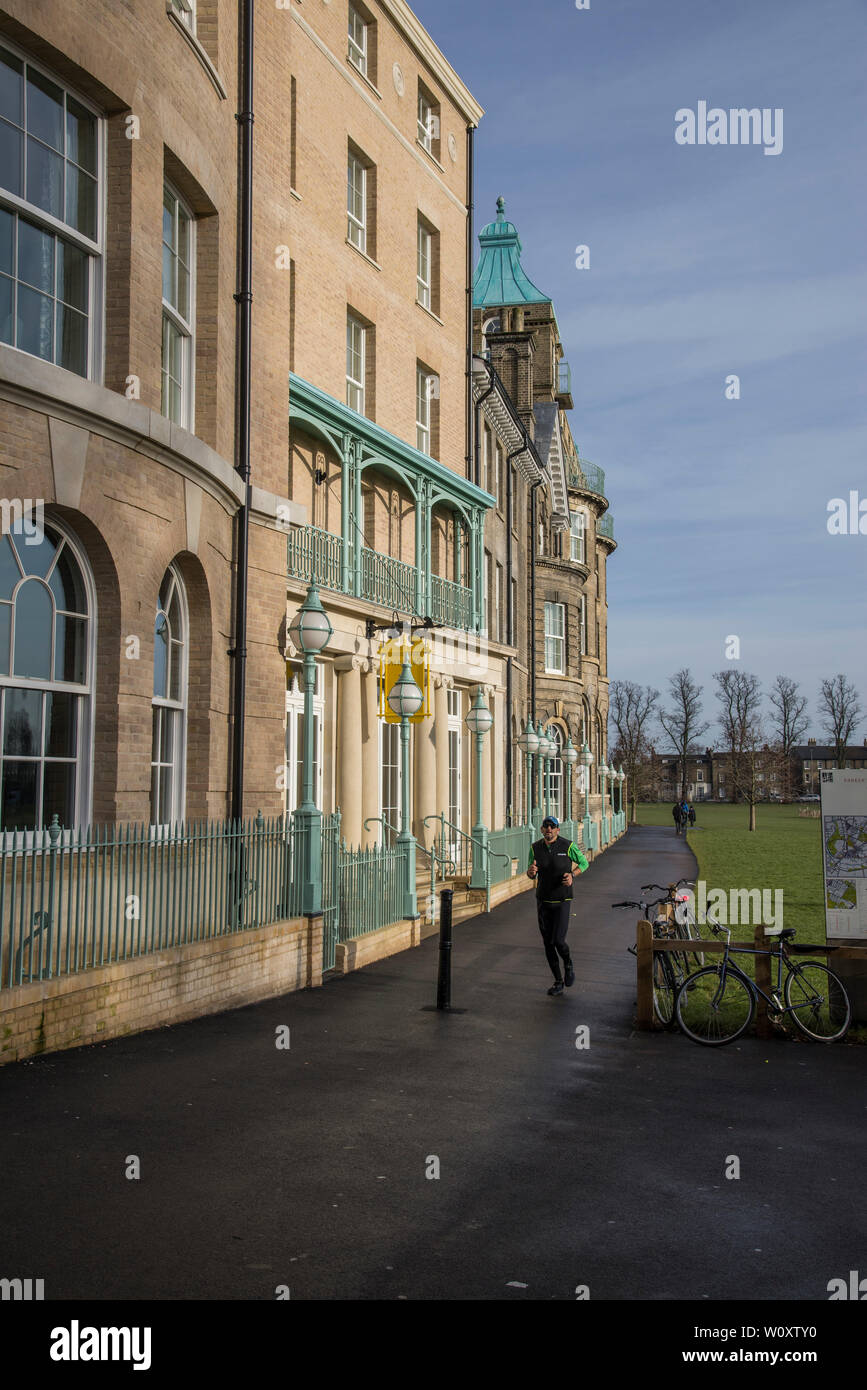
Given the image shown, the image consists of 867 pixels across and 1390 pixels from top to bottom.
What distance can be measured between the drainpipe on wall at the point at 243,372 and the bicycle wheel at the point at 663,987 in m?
4.70

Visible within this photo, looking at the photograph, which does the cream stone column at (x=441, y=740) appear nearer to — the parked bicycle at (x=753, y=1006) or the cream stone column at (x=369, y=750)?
the cream stone column at (x=369, y=750)

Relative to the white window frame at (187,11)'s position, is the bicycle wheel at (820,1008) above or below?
below

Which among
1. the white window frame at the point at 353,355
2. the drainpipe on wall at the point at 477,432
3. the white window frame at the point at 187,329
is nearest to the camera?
the white window frame at the point at 187,329

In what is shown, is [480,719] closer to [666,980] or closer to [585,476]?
[666,980]

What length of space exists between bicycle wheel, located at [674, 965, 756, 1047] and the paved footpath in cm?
18

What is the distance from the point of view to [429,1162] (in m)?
6.29

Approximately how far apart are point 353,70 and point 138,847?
1634 cm

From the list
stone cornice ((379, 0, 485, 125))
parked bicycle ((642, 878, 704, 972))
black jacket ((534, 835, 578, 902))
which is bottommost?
parked bicycle ((642, 878, 704, 972))

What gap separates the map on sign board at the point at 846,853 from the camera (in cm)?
1042

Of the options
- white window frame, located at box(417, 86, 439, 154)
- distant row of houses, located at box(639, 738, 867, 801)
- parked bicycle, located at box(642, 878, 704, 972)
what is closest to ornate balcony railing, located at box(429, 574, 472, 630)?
white window frame, located at box(417, 86, 439, 154)

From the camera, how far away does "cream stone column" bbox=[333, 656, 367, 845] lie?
18.8 metres

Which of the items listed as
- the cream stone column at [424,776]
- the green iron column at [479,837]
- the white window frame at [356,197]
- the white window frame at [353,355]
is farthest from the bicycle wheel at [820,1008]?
the white window frame at [356,197]

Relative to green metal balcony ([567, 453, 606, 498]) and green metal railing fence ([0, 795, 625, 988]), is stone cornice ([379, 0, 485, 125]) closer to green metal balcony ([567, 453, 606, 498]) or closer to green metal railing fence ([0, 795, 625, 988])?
green metal railing fence ([0, 795, 625, 988])
